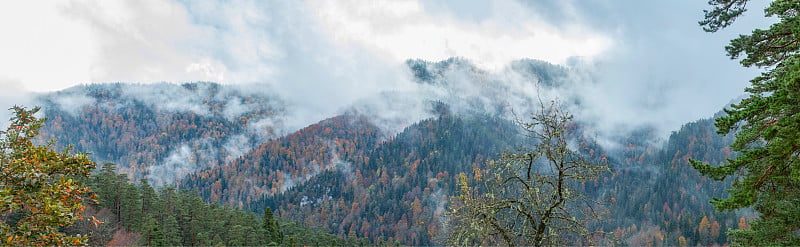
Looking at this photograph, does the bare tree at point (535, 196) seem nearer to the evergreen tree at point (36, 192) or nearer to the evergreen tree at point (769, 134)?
the evergreen tree at point (769, 134)

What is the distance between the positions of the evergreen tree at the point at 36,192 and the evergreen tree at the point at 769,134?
14118mm

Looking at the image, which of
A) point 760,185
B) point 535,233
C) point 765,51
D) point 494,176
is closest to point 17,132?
point 494,176

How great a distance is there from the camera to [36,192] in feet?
28.8

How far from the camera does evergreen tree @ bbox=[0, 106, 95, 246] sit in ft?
27.6

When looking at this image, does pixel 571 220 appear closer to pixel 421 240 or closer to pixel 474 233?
pixel 474 233

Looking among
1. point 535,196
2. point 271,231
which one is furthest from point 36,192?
point 271,231

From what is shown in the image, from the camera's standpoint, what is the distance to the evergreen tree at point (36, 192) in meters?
8.40

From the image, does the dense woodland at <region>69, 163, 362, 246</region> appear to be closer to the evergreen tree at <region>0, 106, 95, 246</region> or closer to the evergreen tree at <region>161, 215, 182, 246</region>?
the evergreen tree at <region>161, 215, 182, 246</region>

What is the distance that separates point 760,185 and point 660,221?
208869mm

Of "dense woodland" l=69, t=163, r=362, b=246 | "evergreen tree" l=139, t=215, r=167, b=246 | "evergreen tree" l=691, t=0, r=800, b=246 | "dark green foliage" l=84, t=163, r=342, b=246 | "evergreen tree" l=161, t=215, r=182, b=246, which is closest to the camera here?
"evergreen tree" l=691, t=0, r=800, b=246

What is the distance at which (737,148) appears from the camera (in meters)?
9.74

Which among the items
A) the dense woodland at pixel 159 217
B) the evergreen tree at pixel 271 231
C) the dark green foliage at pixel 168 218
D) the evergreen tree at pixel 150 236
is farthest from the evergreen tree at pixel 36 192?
the evergreen tree at pixel 271 231

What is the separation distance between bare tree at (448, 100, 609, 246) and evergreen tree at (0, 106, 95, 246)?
30.0 feet

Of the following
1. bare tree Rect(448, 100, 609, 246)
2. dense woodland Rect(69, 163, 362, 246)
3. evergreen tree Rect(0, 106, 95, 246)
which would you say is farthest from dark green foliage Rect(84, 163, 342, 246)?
bare tree Rect(448, 100, 609, 246)
